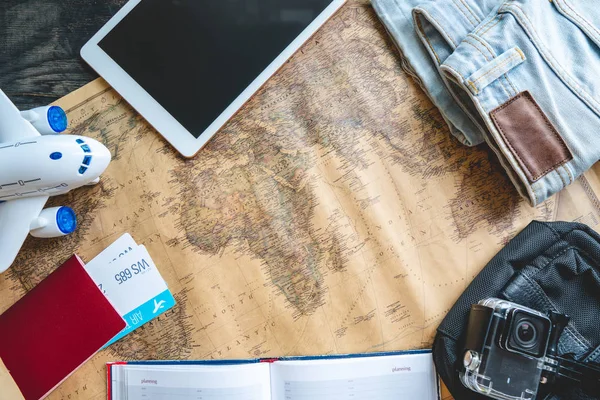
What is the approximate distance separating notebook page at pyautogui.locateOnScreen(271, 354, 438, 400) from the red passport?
0.24 metres

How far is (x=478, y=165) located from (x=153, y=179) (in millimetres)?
453

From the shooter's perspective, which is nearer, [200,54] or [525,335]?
[525,335]

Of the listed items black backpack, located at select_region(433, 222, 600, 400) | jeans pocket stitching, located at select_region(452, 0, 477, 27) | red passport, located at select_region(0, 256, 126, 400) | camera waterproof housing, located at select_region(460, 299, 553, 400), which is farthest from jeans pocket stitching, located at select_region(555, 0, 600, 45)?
red passport, located at select_region(0, 256, 126, 400)

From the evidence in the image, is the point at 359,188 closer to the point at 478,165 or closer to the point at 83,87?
the point at 478,165

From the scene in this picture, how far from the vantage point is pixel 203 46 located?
0.67 meters

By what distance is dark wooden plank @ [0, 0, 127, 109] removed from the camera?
2.29 ft

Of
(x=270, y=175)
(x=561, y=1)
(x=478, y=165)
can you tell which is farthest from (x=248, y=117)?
(x=561, y=1)

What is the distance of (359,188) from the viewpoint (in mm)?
664

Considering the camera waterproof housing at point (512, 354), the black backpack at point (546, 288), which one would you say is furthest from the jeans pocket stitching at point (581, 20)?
the camera waterproof housing at point (512, 354)

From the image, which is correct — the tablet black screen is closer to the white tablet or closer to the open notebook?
the white tablet

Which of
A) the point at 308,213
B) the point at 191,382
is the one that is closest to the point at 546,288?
the point at 308,213

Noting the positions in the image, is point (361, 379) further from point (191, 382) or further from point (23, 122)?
point (23, 122)

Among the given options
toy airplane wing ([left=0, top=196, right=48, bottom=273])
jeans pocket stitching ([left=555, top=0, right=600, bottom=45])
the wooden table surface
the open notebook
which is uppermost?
jeans pocket stitching ([left=555, top=0, right=600, bottom=45])

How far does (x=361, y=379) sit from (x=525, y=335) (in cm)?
21
